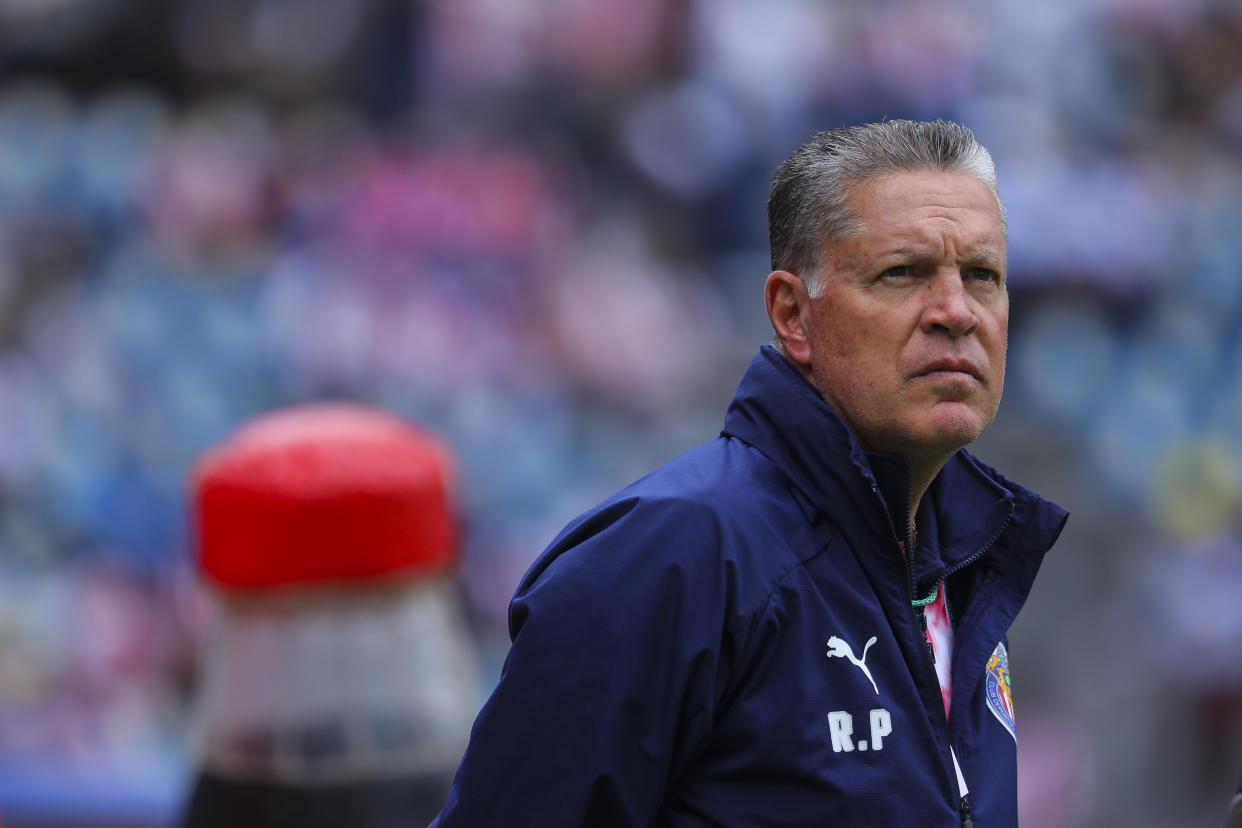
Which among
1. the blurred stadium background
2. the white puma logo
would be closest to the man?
the white puma logo

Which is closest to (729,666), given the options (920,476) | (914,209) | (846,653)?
(846,653)

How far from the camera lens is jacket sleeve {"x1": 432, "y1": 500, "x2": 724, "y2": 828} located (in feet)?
4.87

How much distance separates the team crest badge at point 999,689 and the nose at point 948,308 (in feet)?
1.16

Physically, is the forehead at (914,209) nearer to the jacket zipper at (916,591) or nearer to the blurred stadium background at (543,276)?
the jacket zipper at (916,591)

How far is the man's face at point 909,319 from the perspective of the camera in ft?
5.53

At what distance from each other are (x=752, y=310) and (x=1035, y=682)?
257 cm

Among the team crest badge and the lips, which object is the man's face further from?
the team crest badge

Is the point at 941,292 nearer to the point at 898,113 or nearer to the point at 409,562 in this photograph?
the point at 409,562

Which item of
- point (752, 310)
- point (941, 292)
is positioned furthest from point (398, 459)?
point (752, 310)

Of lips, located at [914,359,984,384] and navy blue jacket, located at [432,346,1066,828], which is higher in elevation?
lips, located at [914,359,984,384]

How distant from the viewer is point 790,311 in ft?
5.82

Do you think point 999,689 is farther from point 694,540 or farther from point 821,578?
point 694,540

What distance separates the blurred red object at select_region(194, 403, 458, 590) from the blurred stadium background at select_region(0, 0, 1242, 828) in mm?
4738

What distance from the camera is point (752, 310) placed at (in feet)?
28.9
